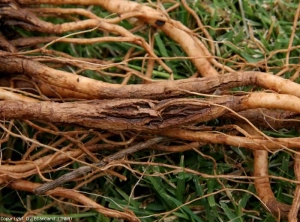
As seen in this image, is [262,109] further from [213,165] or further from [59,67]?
[59,67]

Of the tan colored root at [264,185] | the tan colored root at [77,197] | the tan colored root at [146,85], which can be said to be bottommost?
the tan colored root at [77,197]

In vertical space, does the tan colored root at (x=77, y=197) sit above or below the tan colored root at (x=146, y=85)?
below

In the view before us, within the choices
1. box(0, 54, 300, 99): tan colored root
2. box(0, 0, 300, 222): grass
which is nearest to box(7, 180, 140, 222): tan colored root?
box(0, 0, 300, 222): grass

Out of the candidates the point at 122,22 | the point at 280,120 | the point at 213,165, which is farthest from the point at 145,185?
the point at 122,22

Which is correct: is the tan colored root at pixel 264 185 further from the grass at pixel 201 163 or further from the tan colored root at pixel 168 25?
the tan colored root at pixel 168 25

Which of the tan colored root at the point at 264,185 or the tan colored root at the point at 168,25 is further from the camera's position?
the tan colored root at the point at 168,25

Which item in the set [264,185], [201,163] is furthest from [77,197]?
[264,185]

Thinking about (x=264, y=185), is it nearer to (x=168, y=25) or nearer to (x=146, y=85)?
(x=146, y=85)

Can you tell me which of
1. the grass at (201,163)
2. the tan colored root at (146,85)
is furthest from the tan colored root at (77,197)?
the tan colored root at (146,85)
